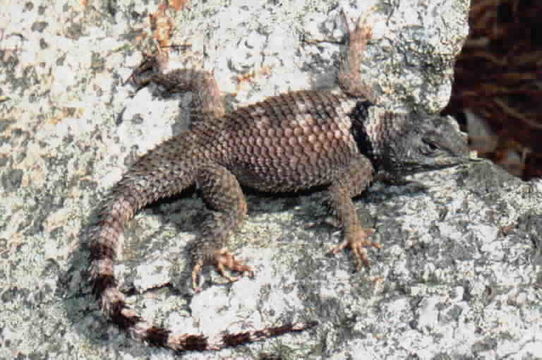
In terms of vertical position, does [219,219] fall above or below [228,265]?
above

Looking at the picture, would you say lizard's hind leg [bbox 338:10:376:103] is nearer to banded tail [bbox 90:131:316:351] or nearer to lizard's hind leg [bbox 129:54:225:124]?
lizard's hind leg [bbox 129:54:225:124]

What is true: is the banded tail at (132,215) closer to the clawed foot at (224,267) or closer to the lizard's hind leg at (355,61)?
the clawed foot at (224,267)

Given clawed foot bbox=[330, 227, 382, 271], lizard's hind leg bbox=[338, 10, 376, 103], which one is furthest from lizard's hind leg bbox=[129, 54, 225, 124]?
clawed foot bbox=[330, 227, 382, 271]

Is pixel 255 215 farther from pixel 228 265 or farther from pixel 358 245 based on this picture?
pixel 358 245

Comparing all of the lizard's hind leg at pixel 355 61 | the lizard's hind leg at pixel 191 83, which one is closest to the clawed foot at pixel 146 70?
Result: the lizard's hind leg at pixel 191 83

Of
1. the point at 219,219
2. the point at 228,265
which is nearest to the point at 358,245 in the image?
the point at 228,265

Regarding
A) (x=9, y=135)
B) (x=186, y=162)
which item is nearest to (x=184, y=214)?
(x=186, y=162)
